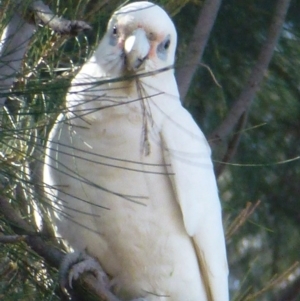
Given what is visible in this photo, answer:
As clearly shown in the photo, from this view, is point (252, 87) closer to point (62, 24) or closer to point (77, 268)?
point (77, 268)

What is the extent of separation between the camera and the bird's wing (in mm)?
1518

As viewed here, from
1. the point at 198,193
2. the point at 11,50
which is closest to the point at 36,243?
the point at 11,50

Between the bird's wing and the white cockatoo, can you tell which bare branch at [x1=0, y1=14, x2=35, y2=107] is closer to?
the white cockatoo

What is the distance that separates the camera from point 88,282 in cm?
130

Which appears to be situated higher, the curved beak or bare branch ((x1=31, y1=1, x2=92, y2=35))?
bare branch ((x1=31, y1=1, x2=92, y2=35))

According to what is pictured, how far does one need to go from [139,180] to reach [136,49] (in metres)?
0.25

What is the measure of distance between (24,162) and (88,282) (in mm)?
234

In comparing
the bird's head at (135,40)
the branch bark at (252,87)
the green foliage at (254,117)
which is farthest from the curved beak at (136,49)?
the branch bark at (252,87)

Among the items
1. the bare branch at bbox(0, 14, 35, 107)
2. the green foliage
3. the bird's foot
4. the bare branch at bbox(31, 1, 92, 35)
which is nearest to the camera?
the bare branch at bbox(31, 1, 92, 35)

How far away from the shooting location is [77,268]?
4.65ft

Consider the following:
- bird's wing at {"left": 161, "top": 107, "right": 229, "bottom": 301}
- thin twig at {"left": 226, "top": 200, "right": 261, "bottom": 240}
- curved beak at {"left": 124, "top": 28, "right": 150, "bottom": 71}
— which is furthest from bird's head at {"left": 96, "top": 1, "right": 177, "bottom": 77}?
thin twig at {"left": 226, "top": 200, "right": 261, "bottom": 240}

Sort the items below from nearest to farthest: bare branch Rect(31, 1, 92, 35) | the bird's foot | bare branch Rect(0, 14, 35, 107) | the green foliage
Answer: bare branch Rect(31, 1, 92, 35) < bare branch Rect(0, 14, 35, 107) < the bird's foot < the green foliage

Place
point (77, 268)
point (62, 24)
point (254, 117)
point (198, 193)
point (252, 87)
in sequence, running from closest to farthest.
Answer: point (62, 24) < point (77, 268) < point (198, 193) < point (252, 87) < point (254, 117)

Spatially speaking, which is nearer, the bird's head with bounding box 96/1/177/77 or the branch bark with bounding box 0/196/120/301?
the branch bark with bounding box 0/196/120/301
